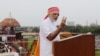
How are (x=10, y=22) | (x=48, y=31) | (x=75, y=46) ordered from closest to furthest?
1. (x=75, y=46)
2. (x=48, y=31)
3. (x=10, y=22)

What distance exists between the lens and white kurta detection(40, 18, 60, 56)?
3.72m

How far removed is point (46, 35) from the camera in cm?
370

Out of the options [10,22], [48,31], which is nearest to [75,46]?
[48,31]

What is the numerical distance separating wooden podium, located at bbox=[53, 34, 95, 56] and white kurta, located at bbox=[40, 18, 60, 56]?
47 centimetres

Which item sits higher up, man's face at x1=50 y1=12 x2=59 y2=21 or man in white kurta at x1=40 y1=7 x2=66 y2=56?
man's face at x1=50 y1=12 x2=59 y2=21

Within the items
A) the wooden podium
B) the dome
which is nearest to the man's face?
the wooden podium

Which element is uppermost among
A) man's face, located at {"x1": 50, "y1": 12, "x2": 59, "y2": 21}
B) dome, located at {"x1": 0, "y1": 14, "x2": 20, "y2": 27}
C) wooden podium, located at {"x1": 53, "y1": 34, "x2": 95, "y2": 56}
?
man's face, located at {"x1": 50, "y1": 12, "x2": 59, "y2": 21}

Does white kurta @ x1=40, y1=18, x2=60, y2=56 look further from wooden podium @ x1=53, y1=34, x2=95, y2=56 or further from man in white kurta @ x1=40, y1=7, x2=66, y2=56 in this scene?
wooden podium @ x1=53, y1=34, x2=95, y2=56

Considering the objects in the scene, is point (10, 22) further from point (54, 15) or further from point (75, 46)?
point (75, 46)

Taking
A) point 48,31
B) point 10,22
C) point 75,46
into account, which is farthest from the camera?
point 10,22

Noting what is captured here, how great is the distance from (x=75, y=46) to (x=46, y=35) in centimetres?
52

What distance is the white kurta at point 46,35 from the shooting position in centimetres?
372

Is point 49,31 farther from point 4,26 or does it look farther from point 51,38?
point 4,26

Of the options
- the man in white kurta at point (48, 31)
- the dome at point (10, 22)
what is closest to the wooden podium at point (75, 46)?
the man in white kurta at point (48, 31)
